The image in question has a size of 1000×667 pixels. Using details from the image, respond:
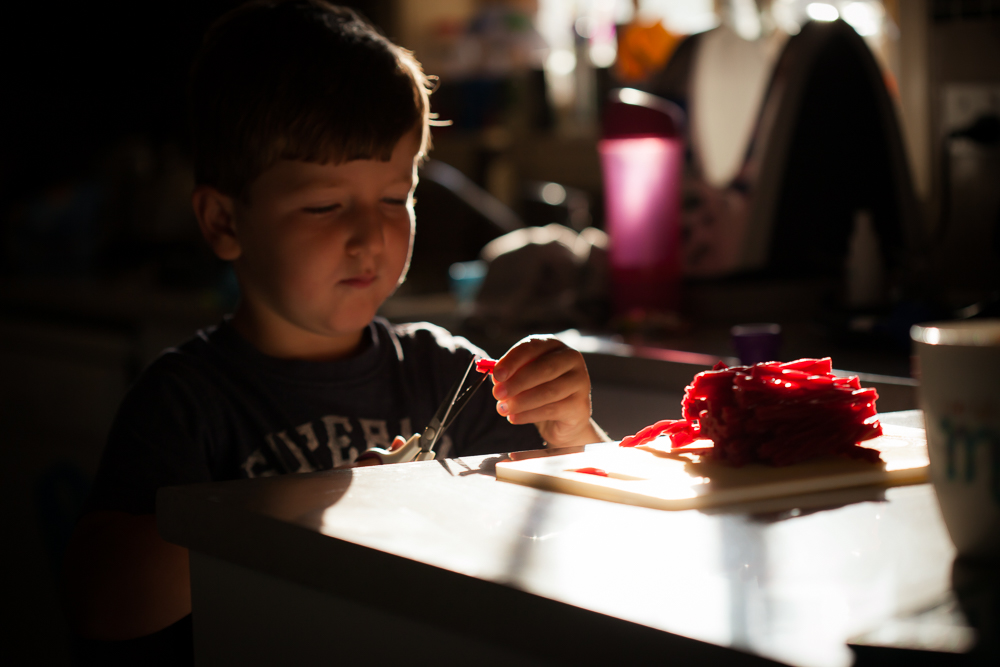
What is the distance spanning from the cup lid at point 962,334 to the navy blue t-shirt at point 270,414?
61 centimetres

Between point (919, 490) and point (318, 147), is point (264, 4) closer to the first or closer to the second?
point (318, 147)

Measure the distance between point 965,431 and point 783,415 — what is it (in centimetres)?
17

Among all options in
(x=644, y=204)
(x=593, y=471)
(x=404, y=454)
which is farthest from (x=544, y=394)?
(x=644, y=204)

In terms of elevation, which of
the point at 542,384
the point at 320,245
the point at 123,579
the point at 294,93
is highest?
the point at 294,93

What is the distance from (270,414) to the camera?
939 mm

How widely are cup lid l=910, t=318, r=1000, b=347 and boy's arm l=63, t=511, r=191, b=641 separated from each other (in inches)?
22.1

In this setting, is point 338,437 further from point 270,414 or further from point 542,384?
point 542,384

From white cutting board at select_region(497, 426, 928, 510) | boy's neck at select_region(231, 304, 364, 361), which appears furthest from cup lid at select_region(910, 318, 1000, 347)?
boy's neck at select_region(231, 304, 364, 361)

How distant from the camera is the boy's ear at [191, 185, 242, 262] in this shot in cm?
104

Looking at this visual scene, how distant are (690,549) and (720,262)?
1236 mm

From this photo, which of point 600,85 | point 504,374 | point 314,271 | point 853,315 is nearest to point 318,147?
point 314,271

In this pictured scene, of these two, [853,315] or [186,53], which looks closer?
[853,315]

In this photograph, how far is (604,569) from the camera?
14.5 inches

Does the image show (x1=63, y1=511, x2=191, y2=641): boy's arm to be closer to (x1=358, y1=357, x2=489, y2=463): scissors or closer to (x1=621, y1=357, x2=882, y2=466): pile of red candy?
(x1=358, y1=357, x2=489, y2=463): scissors
